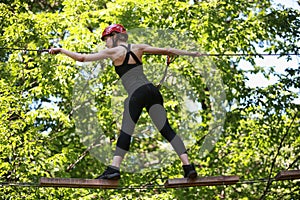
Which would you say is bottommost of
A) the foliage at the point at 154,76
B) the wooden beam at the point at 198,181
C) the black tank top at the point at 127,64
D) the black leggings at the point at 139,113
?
the wooden beam at the point at 198,181

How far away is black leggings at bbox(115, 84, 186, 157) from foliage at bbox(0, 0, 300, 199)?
425 cm

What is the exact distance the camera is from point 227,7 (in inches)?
460

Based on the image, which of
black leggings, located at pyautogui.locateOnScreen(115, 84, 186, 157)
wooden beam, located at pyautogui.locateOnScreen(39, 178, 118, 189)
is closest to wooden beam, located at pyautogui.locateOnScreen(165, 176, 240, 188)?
black leggings, located at pyautogui.locateOnScreen(115, 84, 186, 157)

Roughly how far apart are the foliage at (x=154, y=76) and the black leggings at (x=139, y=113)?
425 cm

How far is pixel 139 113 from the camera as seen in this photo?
221 inches

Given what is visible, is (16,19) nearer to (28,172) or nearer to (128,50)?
(28,172)

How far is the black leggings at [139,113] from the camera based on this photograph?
5.53 meters

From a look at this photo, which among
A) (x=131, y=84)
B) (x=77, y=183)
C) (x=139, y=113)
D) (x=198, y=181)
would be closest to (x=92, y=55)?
(x=131, y=84)

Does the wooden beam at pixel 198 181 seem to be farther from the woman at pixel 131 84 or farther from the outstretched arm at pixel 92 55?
the outstretched arm at pixel 92 55

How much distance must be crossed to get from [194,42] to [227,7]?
1149mm

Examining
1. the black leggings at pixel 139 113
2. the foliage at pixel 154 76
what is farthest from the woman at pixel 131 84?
the foliage at pixel 154 76

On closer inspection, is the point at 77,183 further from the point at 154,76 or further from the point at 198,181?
the point at 154,76

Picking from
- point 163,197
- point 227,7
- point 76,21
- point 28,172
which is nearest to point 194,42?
point 227,7

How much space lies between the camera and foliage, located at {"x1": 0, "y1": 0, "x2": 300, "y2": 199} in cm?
1001
